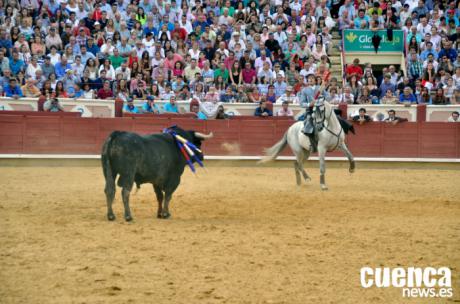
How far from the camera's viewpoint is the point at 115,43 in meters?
18.8

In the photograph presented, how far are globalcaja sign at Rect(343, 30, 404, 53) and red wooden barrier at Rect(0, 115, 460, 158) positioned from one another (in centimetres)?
378

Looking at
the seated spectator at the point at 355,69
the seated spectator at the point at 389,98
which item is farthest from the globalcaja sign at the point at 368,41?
the seated spectator at the point at 389,98

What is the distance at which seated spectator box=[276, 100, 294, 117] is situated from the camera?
17.6 metres

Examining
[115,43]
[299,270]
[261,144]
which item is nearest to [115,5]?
[115,43]

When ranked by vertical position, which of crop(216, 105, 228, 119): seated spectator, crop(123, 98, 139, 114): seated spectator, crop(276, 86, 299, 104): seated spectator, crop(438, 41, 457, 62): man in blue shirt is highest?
crop(438, 41, 457, 62): man in blue shirt

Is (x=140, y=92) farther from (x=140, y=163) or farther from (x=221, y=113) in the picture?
(x=140, y=163)

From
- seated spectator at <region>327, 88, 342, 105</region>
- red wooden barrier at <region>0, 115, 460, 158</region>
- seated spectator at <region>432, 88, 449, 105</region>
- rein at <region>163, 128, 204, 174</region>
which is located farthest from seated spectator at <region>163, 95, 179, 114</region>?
rein at <region>163, 128, 204, 174</region>

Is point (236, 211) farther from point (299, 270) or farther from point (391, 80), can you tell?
point (391, 80)

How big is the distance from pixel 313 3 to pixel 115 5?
563 centimetres

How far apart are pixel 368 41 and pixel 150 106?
6.83 m

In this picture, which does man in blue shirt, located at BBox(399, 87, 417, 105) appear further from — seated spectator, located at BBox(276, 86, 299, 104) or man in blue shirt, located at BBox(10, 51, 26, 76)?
man in blue shirt, located at BBox(10, 51, 26, 76)

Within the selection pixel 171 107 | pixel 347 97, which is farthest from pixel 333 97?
pixel 171 107
